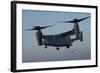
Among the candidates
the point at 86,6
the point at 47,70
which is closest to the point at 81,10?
the point at 86,6

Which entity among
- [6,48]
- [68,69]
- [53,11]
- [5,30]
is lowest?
[68,69]

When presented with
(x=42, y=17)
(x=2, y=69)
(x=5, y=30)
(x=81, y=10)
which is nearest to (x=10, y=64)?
(x=2, y=69)

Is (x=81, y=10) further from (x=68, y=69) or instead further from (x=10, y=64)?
(x=10, y=64)

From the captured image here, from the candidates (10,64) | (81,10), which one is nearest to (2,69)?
(10,64)

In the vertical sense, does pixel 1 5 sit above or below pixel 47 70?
above

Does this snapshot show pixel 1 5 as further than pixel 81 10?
No

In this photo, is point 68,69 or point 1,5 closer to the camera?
point 1,5

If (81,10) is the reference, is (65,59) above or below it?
below

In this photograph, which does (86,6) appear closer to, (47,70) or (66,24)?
(66,24)

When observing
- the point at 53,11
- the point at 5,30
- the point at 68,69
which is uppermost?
the point at 53,11
